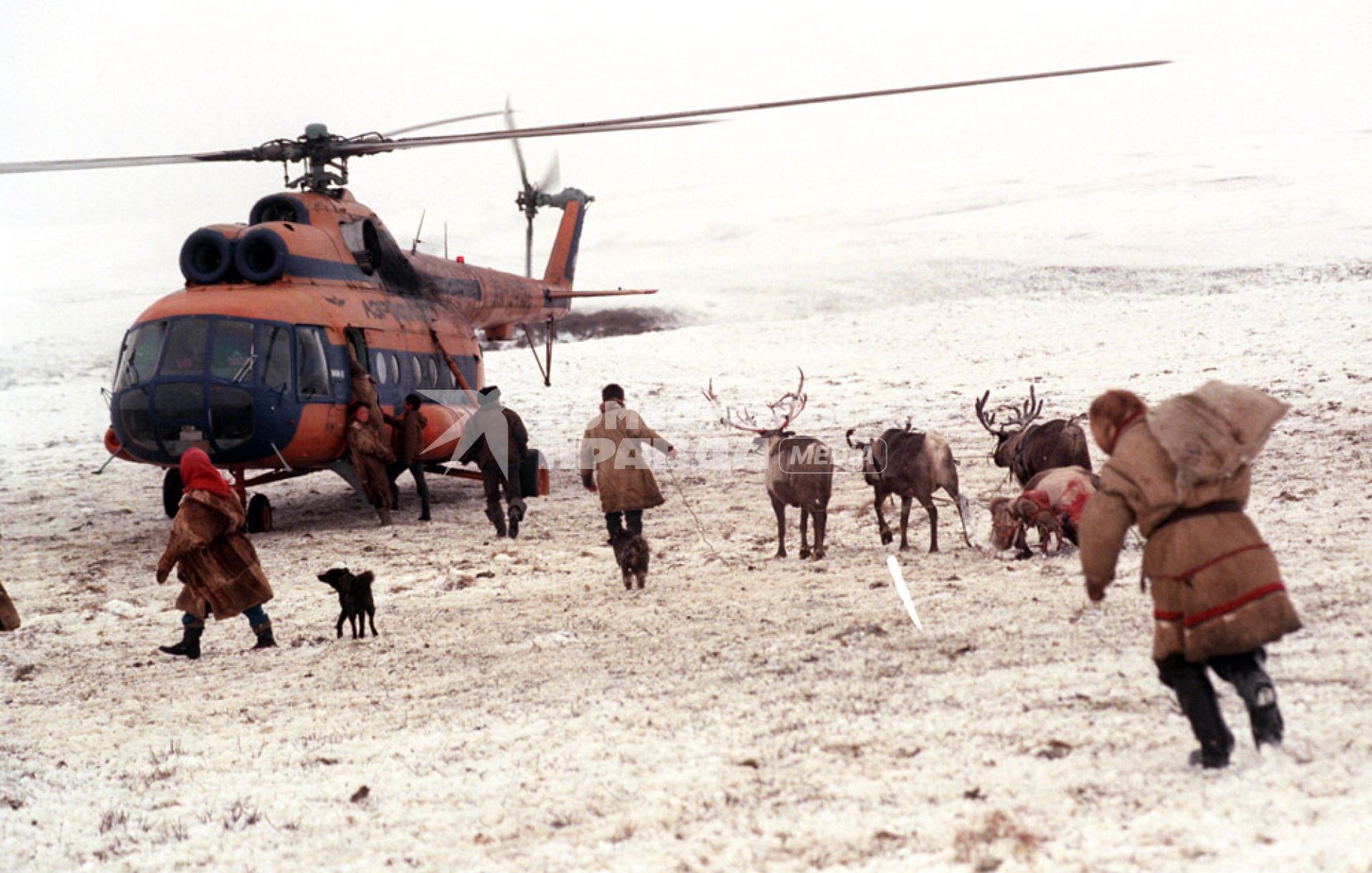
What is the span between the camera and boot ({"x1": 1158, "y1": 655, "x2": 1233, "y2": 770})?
16.7 feet

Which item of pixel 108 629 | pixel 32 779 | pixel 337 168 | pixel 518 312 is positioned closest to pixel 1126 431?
pixel 32 779

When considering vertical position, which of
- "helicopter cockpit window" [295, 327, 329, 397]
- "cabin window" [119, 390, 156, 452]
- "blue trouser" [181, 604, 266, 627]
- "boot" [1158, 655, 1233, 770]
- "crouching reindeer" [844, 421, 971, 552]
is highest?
"helicopter cockpit window" [295, 327, 329, 397]

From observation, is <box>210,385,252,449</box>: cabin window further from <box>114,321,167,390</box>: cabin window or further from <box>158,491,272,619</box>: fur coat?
<box>158,491,272,619</box>: fur coat

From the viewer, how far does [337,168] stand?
1652 centimetres

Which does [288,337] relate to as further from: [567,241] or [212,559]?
[567,241]

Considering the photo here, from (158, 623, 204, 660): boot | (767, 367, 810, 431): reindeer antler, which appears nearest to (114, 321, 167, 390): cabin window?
(158, 623, 204, 660): boot

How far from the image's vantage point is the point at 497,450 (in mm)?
13648

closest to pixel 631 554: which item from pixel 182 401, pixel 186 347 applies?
pixel 182 401

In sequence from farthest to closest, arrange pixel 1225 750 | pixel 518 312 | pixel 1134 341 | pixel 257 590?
pixel 1134 341 → pixel 518 312 → pixel 257 590 → pixel 1225 750

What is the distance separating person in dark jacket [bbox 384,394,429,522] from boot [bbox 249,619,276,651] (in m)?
6.13

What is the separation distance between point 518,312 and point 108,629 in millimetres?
10813

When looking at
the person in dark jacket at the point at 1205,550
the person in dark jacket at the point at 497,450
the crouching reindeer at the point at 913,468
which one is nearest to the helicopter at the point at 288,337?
the person in dark jacket at the point at 497,450

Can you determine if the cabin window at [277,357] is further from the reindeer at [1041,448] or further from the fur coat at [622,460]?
the reindeer at [1041,448]

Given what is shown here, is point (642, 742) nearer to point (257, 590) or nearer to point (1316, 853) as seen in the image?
point (1316, 853)
